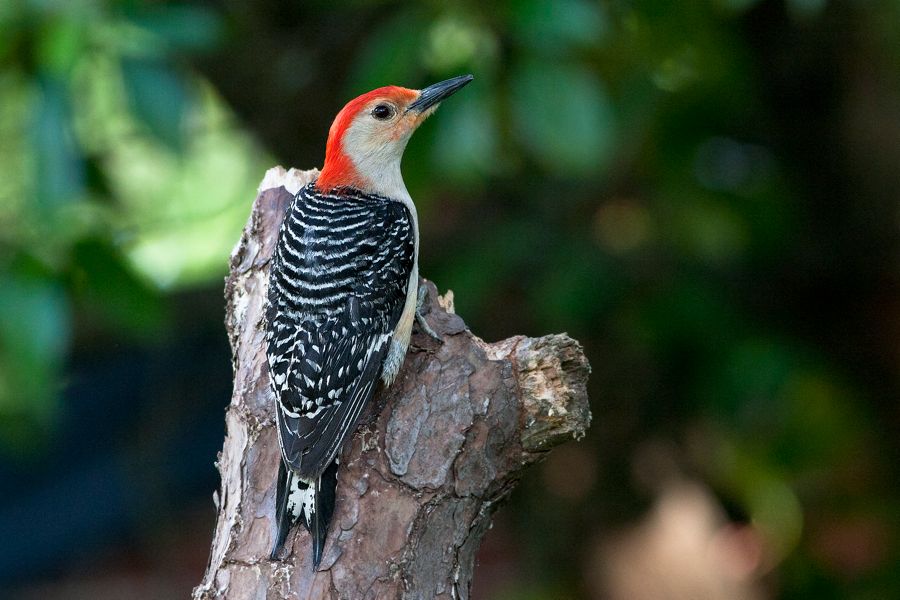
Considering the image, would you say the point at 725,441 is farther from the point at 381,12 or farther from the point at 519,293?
the point at 381,12

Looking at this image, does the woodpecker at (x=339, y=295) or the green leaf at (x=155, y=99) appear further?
the green leaf at (x=155, y=99)

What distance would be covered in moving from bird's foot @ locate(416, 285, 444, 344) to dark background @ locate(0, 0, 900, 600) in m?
0.51

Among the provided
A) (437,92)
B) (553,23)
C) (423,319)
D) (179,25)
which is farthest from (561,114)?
(179,25)

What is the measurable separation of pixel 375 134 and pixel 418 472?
4.81 ft

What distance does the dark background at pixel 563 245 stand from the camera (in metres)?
3.65

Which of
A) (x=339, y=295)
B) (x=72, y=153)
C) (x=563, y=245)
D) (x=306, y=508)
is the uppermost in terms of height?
(x=563, y=245)

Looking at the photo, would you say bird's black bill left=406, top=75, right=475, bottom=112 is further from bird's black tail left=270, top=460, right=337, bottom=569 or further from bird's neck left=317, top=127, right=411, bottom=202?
bird's black tail left=270, top=460, right=337, bottom=569

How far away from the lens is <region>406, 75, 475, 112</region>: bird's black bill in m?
3.73

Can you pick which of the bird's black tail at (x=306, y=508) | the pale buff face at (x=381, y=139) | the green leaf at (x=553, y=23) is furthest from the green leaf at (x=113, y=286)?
the green leaf at (x=553, y=23)

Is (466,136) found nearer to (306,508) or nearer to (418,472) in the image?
(418,472)

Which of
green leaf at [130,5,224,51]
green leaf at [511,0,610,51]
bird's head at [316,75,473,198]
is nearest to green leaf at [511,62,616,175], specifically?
green leaf at [511,0,610,51]

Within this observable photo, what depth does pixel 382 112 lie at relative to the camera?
383cm

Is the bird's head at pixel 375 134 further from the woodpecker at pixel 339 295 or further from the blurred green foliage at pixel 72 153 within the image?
the blurred green foliage at pixel 72 153

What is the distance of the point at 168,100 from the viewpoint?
3.62 metres
